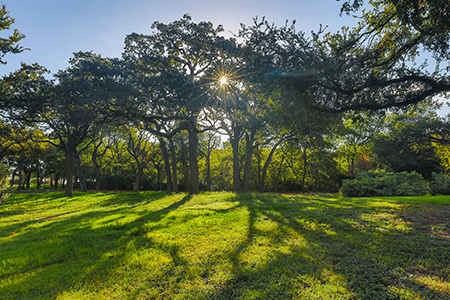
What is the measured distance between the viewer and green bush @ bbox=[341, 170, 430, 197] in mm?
17391

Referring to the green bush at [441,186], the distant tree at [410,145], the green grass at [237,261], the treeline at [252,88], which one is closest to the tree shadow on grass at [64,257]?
the green grass at [237,261]

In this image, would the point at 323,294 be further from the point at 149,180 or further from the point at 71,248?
the point at 149,180

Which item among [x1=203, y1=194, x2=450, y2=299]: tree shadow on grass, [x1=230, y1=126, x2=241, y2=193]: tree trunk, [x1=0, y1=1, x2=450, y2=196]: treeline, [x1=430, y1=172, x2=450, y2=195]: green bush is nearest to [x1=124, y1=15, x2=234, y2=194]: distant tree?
[x1=0, y1=1, x2=450, y2=196]: treeline

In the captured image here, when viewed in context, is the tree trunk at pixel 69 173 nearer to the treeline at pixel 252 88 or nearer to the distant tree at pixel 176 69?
the treeline at pixel 252 88

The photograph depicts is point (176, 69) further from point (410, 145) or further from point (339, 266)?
point (410, 145)

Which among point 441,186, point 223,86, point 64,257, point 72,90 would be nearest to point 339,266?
point 64,257

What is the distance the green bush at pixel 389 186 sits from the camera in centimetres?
1739

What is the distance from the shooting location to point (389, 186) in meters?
17.9

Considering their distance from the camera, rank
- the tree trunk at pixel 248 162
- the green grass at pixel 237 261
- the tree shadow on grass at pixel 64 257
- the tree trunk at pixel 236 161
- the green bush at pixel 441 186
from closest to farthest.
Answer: the green grass at pixel 237 261
the tree shadow on grass at pixel 64 257
the green bush at pixel 441 186
the tree trunk at pixel 236 161
the tree trunk at pixel 248 162

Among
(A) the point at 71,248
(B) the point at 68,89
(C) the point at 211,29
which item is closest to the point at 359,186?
(C) the point at 211,29

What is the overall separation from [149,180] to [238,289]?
39367 millimetres

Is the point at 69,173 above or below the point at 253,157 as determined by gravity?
below

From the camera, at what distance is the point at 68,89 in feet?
42.6

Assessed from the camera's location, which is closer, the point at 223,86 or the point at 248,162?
the point at 223,86
